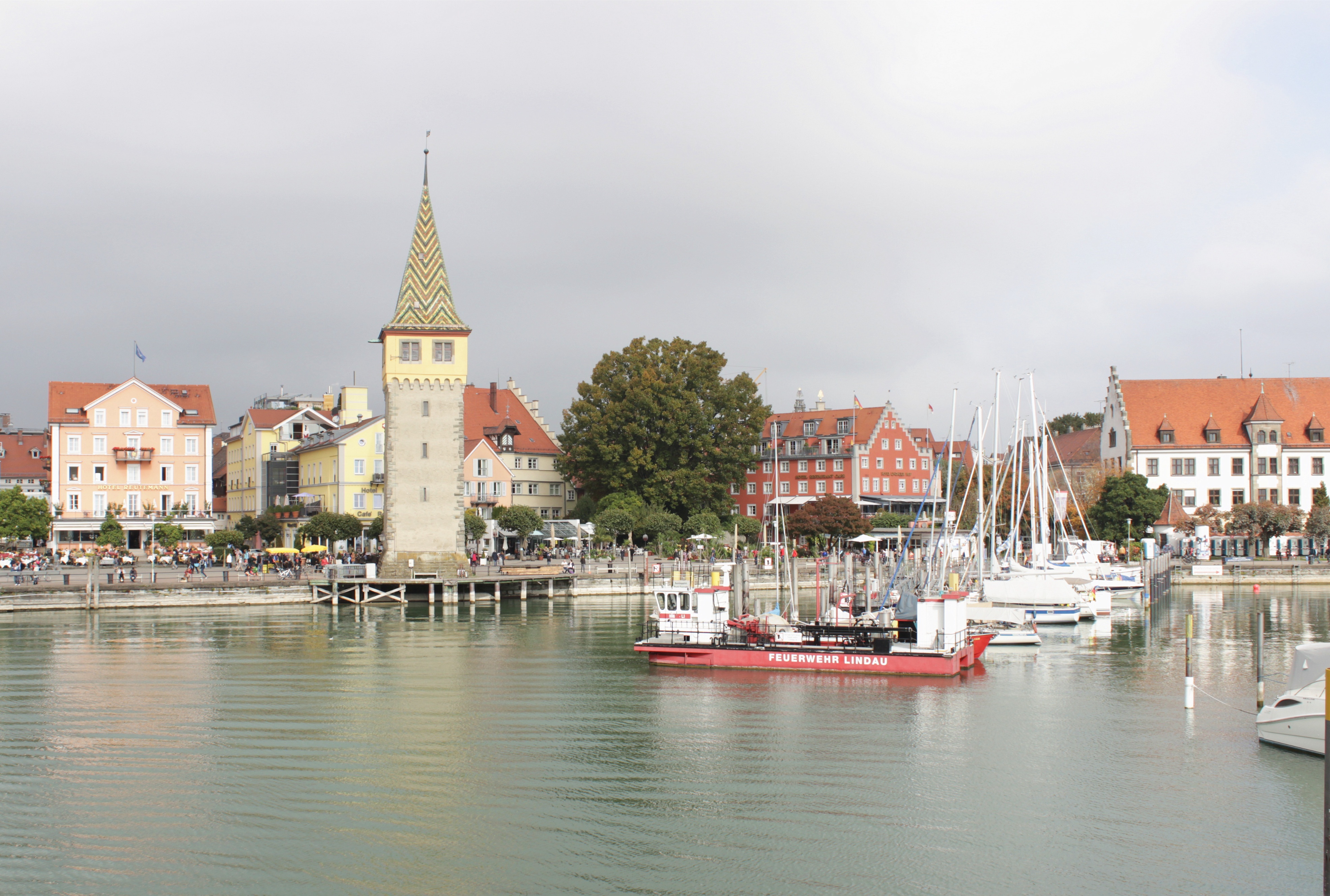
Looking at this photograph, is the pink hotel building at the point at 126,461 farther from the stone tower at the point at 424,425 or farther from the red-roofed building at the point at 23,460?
the red-roofed building at the point at 23,460

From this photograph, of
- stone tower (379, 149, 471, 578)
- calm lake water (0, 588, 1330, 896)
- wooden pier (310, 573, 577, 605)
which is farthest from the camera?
stone tower (379, 149, 471, 578)

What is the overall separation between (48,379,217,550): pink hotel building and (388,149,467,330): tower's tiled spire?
23974 millimetres

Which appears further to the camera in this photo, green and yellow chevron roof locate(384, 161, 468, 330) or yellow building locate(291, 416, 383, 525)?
yellow building locate(291, 416, 383, 525)

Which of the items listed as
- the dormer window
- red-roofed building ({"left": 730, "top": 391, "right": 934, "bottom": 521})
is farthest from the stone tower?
the dormer window

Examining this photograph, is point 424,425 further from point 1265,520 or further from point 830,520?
point 1265,520

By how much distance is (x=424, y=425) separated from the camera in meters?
59.9

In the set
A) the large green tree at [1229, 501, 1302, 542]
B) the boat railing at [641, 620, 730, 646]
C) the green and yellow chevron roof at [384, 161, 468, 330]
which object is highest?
the green and yellow chevron roof at [384, 161, 468, 330]

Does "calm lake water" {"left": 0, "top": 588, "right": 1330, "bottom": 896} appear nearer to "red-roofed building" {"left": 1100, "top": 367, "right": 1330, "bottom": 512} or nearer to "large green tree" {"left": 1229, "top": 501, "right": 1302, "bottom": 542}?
"large green tree" {"left": 1229, "top": 501, "right": 1302, "bottom": 542}

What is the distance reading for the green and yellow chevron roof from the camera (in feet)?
197

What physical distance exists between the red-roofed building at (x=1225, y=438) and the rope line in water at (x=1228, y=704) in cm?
6094

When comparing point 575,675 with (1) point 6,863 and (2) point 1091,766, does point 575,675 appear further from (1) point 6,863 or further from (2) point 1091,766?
(1) point 6,863

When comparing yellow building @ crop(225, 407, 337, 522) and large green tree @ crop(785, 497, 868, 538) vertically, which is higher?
yellow building @ crop(225, 407, 337, 522)

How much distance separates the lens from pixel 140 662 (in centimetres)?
3516

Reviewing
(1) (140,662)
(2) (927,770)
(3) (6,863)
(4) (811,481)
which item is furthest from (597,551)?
(3) (6,863)
